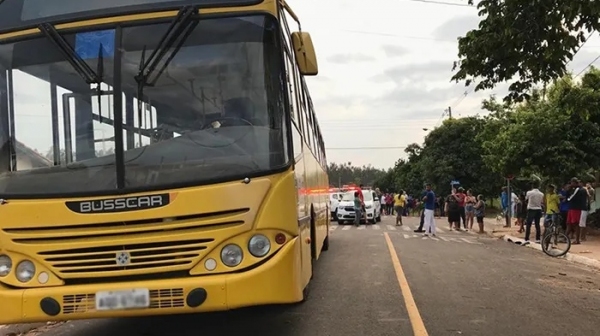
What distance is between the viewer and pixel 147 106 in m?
5.40

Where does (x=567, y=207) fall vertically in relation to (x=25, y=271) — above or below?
below

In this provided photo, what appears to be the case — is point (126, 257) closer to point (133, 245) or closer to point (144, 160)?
point (133, 245)

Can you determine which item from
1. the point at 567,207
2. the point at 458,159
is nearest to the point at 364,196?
the point at 567,207

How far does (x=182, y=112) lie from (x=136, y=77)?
19.0 inches

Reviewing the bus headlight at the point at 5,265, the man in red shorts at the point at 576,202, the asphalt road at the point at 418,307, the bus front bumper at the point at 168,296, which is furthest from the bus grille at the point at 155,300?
the man in red shorts at the point at 576,202

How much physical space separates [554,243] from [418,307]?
878 centimetres

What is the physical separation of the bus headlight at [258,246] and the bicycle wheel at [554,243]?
467 inches

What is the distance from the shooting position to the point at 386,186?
340 feet

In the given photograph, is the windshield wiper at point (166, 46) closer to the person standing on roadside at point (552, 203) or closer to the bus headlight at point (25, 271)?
the bus headlight at point (25, 271)

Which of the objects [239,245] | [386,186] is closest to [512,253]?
[239,245]

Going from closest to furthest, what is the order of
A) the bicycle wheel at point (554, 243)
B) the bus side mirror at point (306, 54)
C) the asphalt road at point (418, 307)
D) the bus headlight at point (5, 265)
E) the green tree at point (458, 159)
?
the bus headlight at point (5, 265) → the bus side mirror at point (306, 54) → the asphalt road at point (418, 307) → the bicycle wheel at point (554, 243) → the green tree at point (458, 159)

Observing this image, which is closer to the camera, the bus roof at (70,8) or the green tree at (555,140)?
the bus roof at (70,8)

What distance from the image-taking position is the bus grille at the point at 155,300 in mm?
5055

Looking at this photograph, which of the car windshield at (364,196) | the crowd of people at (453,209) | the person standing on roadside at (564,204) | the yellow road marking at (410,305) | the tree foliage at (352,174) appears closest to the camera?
the yellow road marking at (410,305)
